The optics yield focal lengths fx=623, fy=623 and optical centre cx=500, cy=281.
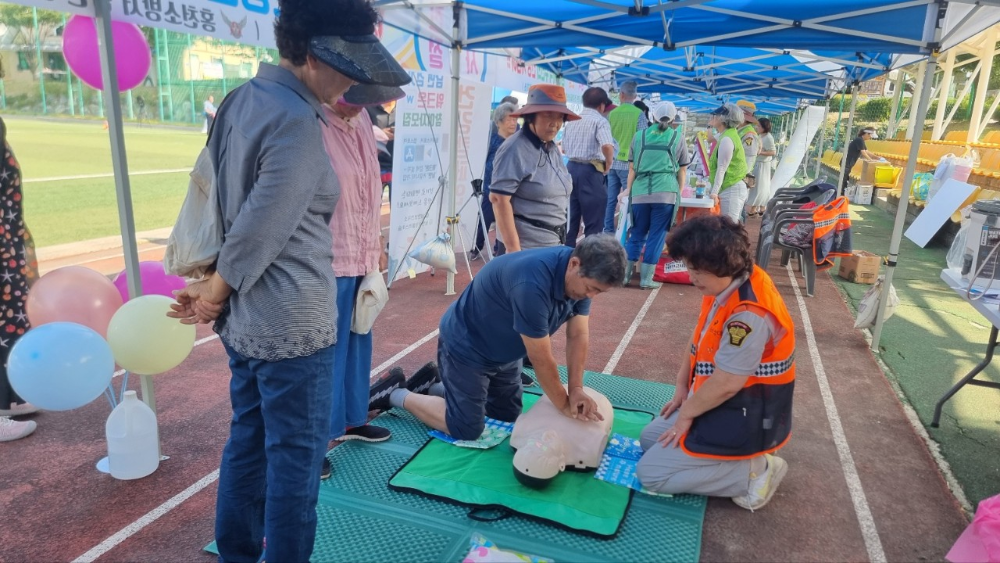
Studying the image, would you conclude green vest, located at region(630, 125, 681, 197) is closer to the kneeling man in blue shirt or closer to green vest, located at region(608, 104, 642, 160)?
green vest, located at region(608, 104, 642, 160)

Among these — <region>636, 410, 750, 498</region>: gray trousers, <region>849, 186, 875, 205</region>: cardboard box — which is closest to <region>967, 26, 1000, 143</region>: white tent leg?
<region>849, 186, 875, 205</region>: cardboard box

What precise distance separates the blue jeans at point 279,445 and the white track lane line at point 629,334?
2.80 m

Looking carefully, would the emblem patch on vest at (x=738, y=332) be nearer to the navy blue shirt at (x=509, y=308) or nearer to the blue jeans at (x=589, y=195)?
the navy blue shirt at (x=509, y=308)

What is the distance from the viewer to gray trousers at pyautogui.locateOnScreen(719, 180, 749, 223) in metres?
7.31

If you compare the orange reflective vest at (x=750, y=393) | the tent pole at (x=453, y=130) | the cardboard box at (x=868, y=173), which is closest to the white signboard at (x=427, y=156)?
the tent pole at (x=453, y=130)

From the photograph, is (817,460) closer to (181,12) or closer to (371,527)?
(371,527)

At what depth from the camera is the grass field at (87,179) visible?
9.61 m

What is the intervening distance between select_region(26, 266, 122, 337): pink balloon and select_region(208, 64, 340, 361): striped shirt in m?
1.80

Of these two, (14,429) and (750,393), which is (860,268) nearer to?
(750,393)

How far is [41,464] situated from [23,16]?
18534 mm

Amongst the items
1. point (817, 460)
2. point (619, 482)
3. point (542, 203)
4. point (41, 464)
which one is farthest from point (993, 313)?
point (41, 464)

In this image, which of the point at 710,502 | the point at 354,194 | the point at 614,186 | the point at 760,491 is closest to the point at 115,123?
the point at 354,194

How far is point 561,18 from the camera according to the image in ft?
16.0

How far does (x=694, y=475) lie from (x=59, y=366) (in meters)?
2.64
